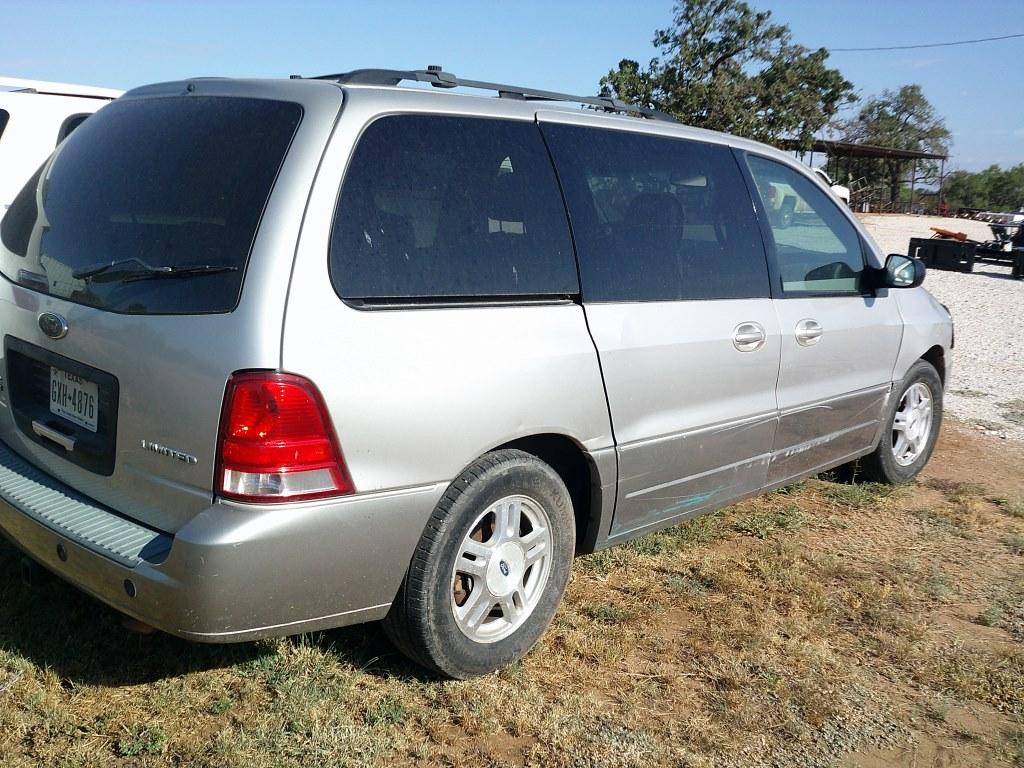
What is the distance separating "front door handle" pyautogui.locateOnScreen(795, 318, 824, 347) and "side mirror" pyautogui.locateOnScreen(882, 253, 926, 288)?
70cm

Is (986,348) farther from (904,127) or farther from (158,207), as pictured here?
(904,127)

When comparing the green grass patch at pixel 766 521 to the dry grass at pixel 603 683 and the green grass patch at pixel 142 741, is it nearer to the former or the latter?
the dry grass at pixel 603 683

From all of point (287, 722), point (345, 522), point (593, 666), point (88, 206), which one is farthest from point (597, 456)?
point (88, 206)

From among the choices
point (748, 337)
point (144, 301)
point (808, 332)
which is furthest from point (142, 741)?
point (808, 332)

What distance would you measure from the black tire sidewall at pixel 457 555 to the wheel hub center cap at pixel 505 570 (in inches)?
6.0

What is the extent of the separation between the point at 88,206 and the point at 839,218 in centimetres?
356

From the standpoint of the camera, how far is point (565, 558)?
3436 mm

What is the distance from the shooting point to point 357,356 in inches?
106

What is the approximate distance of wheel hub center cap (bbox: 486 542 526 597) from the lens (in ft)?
10.5

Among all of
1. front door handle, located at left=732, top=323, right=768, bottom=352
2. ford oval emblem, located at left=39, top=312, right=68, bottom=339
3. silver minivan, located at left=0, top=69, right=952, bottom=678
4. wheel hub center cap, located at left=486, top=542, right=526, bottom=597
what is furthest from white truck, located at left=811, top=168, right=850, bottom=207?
ford oval emblem, located at left=39, top=312, right=68, bottom=339

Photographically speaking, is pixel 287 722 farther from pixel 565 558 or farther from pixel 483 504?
pixel 565 558

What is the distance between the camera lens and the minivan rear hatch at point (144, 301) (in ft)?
8.53

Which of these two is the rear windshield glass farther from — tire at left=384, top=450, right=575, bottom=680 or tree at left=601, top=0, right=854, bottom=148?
tree at left=601, top=0, right=854, bottom=148

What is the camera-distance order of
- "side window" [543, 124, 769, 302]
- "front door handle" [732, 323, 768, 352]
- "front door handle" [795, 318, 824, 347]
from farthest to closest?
"front door handle" [795, 318, 824, 347], "front door handle" [732, 323, 768, 352], "side window" [543, 124, 769, 302]
